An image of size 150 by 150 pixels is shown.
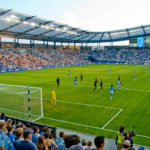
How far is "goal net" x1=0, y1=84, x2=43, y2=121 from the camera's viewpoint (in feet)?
43.7

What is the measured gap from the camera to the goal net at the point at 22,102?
43.7ft

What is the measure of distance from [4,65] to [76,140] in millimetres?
54174

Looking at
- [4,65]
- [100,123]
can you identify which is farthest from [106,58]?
[100,123]

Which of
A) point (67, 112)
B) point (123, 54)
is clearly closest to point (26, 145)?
point (67, 112)

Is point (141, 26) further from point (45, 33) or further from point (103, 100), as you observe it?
point (103, 100)

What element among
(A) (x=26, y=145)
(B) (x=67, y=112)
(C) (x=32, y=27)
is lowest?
(B) (x=67, y=112)

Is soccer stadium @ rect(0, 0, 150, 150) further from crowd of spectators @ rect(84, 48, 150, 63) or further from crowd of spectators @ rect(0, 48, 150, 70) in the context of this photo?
crowd of spectators @ rect(84, 48, 150, 63)

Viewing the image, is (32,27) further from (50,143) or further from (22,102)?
(50,143)

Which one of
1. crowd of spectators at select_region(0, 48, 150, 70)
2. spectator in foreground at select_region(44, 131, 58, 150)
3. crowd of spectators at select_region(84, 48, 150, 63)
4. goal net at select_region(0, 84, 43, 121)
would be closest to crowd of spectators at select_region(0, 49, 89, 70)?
crowd of spectators at select_region(0, 48, 150, 70)

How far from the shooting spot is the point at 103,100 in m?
18.0

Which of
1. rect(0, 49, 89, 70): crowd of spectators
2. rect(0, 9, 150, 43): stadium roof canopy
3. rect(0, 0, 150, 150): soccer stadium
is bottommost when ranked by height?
rect(0, 0, 150, 150): soccer stadium

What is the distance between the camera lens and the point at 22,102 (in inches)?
563

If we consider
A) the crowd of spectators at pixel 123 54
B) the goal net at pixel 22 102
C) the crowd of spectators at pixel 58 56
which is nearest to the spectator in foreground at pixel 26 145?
the goal net at pixel 22 102

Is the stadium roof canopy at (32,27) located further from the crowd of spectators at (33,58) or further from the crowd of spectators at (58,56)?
the crowd of spectators at (58,56)
